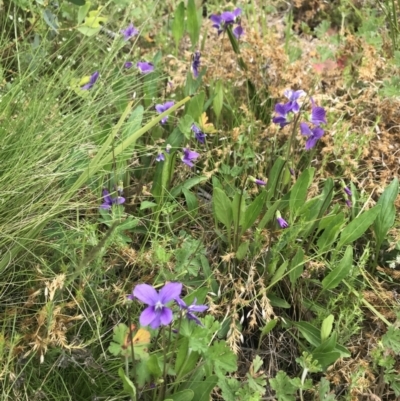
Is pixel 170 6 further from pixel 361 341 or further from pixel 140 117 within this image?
pixel 361 341

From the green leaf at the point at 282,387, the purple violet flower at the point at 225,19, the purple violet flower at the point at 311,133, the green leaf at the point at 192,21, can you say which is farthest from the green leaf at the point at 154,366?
the green leaf at the point at 192,21

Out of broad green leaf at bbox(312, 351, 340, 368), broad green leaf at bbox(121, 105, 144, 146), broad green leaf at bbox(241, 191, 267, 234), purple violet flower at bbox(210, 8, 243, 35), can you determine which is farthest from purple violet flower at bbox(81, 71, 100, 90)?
broad green leaf at bbox(312, 351, 340, 368)

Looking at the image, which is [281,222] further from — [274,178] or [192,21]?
[192,21]

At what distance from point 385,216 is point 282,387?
599 millimetres

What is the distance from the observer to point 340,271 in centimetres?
137

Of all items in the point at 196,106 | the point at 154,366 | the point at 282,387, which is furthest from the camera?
the point at 196,106

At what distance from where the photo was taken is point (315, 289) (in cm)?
149

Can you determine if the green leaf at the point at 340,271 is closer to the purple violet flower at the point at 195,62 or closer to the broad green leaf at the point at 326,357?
the broad green leaf at the point at 326,357

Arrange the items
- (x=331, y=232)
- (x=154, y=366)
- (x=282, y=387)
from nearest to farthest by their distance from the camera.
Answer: (x=154, y=366)
(x=282, y=387)
(x=331, y=232)

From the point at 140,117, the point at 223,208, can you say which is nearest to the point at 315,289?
the point at 223,208

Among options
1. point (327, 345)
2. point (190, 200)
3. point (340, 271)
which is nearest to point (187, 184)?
point (190, 200)

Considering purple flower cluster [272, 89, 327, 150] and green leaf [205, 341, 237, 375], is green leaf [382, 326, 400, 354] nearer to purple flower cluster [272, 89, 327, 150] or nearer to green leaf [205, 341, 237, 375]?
green leaf [205, 341, 237, 375]

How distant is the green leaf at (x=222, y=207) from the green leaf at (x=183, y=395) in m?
0.49

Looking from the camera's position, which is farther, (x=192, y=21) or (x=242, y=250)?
(x=192, y=21)
